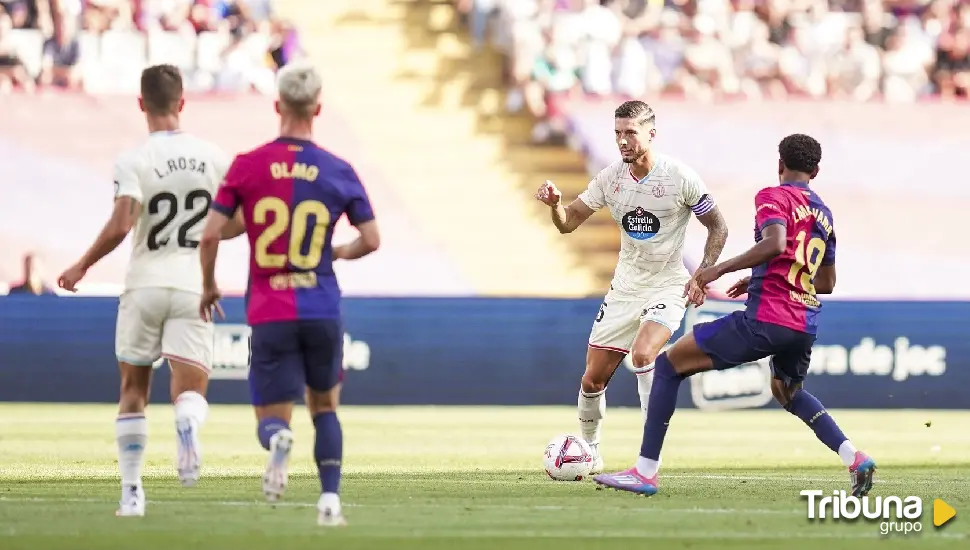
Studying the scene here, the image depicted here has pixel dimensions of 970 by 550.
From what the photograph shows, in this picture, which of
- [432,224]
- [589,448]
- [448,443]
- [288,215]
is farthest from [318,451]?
[432,224]

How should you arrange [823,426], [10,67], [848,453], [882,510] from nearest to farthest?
[882,510] < [848,453] < [823,426] < [10,67]

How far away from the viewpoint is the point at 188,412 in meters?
8.29

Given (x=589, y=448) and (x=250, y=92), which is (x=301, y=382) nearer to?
(x=589, y=448)

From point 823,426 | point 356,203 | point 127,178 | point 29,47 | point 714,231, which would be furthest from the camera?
point 29,47

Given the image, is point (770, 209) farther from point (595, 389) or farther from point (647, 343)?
point (595, 389)

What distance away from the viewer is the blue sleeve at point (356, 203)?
7551mm

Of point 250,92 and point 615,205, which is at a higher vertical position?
point 250,92

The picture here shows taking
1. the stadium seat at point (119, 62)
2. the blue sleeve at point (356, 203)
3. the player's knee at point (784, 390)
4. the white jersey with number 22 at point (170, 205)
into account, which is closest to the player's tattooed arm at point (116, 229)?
the white jersey with number 22 at point (170, 205)

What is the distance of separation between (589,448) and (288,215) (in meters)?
4.07

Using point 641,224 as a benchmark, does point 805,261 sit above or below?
below

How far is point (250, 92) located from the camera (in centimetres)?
2275

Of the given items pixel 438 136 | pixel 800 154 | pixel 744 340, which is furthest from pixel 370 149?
pixel 744 340

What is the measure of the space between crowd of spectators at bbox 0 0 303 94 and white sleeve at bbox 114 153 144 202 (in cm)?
1450

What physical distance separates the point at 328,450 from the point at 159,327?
1.43m
